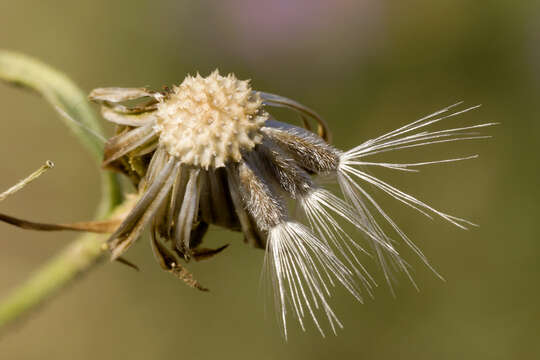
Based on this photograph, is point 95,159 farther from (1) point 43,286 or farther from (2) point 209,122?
(2) point 209,122

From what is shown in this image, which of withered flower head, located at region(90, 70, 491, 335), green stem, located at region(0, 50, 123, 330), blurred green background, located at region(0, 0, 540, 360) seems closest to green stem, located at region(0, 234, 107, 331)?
green stem, located at region(0, 50, 123, 330)

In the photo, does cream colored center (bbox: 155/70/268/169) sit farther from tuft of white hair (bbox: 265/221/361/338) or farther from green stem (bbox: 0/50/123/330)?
green stem (bbox: 0/50/123/330)

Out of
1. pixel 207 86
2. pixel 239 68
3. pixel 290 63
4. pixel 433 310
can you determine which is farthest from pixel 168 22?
pixel 207 86

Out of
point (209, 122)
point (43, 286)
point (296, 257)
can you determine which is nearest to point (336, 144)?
point (43, 286)

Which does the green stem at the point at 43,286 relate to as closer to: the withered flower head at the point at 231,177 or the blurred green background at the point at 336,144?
the withered flower head at the point at 231,177

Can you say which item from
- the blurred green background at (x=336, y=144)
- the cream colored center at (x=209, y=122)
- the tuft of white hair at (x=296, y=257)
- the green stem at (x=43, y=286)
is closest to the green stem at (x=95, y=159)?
the green stem at (x=43, y=286)

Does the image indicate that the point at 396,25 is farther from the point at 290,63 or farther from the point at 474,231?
the point at 474,231

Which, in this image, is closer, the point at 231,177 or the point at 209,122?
the point at 209,122
